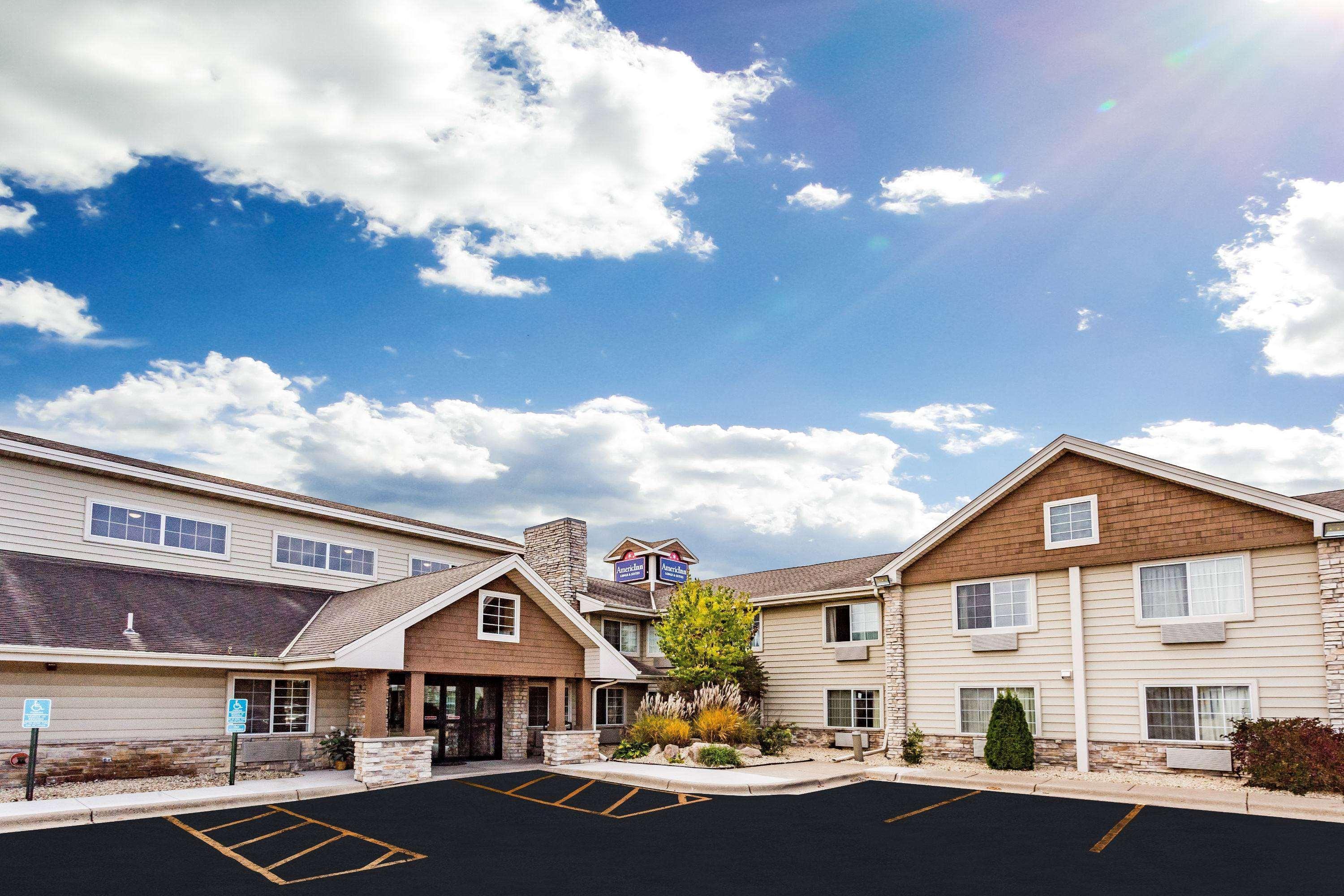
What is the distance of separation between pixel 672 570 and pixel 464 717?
13.1m

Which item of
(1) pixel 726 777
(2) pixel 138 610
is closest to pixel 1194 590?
(1) pixel 726 777

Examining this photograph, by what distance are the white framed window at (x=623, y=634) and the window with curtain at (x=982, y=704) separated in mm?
10678

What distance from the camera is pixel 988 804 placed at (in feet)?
51.2

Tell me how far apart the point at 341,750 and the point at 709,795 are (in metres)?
8.20

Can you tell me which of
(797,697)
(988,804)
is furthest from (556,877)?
(797,697)

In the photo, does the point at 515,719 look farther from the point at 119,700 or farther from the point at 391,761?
the point at 119,700

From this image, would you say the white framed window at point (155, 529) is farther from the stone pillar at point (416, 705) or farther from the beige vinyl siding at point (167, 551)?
the stone pillar at point (416, 705)

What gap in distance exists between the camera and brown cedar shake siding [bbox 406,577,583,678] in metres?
18.4

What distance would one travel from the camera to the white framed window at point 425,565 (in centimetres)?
2491

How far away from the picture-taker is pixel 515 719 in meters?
22.0

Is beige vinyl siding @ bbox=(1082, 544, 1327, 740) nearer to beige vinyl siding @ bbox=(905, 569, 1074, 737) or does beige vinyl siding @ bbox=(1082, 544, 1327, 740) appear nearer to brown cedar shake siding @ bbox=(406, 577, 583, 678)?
beige vinyl siding @ bbox=(905, 569, 1074, 737)

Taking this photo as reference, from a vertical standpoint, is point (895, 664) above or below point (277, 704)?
above

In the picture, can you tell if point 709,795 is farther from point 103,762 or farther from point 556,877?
point 103,762

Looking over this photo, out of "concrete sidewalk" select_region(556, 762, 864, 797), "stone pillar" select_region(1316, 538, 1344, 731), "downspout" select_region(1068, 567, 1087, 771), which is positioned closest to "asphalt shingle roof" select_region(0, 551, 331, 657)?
"concrete sidewalk" select_region(556, 762, 864, 797)
